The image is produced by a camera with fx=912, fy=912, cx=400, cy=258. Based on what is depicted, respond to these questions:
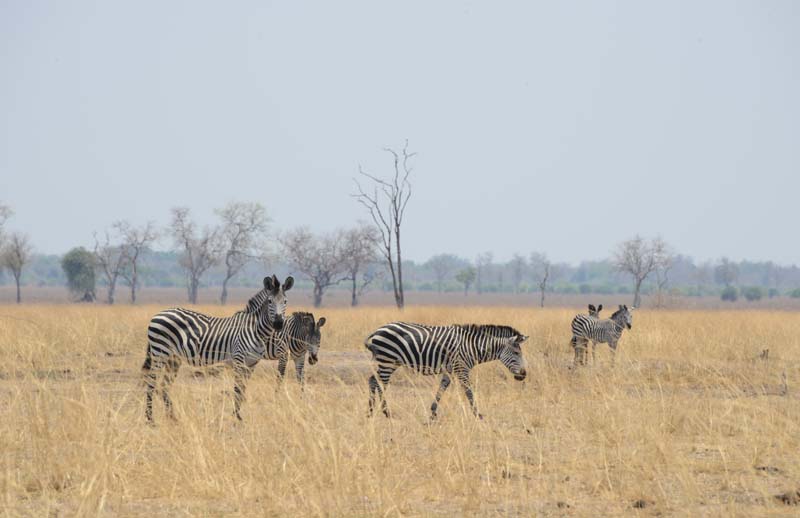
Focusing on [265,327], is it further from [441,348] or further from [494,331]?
[494,331]

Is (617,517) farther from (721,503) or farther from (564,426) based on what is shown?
(564,426)

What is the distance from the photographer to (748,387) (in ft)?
41.5

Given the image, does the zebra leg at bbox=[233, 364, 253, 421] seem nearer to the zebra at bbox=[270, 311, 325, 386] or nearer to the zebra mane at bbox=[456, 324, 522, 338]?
the zebra at bbox=[270, 311, 325, 386]

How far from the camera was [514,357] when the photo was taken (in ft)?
33.0

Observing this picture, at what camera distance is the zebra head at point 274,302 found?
9.81 metres

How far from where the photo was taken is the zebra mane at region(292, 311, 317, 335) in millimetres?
11430

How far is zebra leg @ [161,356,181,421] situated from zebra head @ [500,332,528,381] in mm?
3560

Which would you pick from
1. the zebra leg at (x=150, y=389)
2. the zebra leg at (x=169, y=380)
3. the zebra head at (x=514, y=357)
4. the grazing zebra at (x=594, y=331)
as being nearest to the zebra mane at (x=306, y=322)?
the zebra leg at (x=169, y=380)

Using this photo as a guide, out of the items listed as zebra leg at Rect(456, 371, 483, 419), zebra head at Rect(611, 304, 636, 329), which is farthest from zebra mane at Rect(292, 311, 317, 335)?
zebra head at Rect(611, 304, 636, 329)

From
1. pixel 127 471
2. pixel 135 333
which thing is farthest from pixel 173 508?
pixel 135 333

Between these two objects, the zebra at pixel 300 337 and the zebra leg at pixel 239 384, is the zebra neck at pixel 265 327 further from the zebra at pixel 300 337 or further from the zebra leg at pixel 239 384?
the zebra at pixel 300 337

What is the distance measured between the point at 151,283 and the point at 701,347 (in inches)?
5073

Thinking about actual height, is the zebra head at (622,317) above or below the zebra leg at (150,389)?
above

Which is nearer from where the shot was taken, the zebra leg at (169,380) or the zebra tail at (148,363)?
the zebra leg at (169,380)
